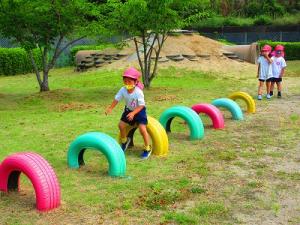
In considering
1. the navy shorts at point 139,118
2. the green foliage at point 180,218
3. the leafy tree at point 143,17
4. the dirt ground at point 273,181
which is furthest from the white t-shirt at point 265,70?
the green foliage at point 180,218

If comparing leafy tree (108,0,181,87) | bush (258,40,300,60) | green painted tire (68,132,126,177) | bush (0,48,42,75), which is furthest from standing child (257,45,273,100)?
bush (258,40,300,60)

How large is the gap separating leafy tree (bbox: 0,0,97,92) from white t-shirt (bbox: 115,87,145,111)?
7.59 m

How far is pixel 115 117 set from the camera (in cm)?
1110

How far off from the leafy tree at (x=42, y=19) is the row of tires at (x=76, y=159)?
22.6 feet

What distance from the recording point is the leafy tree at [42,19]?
14.4 metres

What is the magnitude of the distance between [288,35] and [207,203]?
37328 mm

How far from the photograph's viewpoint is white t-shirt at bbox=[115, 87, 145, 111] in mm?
7109

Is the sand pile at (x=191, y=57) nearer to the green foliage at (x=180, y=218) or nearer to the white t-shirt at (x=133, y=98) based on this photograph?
the white t-shirt at (x=133, y=98)

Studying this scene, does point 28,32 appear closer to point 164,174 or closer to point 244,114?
point 244,114

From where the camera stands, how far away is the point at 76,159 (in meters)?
6.80

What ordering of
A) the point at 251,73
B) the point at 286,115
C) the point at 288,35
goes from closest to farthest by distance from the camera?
the point at 286,115 < the point at 251,73 < the point at 288,35

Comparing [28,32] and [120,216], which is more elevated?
[28,32]

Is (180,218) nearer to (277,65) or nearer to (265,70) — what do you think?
(265,70)

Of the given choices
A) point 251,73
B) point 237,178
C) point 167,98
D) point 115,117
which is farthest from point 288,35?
point 237,178
